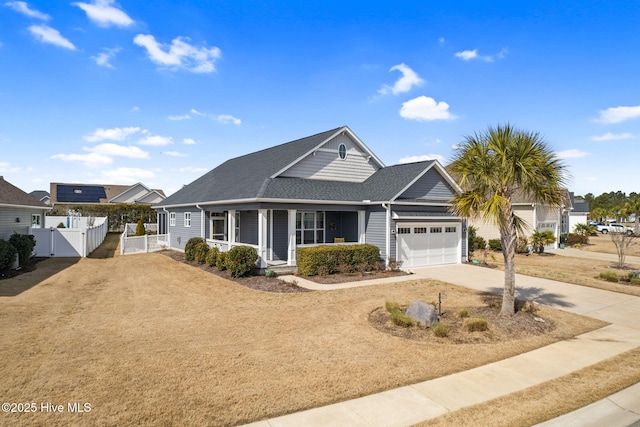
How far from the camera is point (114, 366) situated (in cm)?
627

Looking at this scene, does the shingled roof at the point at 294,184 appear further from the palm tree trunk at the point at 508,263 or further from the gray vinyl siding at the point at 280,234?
the palm tree trunk at the point at 508,263

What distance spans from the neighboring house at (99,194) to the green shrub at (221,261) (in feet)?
143

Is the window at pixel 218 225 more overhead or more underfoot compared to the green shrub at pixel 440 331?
more overhead

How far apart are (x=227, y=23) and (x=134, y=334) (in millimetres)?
14146

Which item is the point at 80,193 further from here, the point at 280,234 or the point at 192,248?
the point at 280,234

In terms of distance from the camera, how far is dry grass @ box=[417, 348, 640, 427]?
480 cm

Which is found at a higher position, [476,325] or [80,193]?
[80,193]

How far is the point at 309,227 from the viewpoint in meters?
19.2

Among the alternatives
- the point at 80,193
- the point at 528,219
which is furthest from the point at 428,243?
the point at 80,193

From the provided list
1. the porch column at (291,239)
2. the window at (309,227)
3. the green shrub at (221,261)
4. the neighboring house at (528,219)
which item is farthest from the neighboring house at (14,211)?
the neighboring house at (528,219)

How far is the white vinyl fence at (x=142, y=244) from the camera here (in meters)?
24.3

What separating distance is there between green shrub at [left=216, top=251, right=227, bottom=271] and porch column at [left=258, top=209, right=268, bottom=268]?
162cm

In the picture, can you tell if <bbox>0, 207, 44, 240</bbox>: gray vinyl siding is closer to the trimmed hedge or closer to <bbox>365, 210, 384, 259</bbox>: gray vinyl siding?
the trimmed hedge

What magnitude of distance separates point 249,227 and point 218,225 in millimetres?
3879
